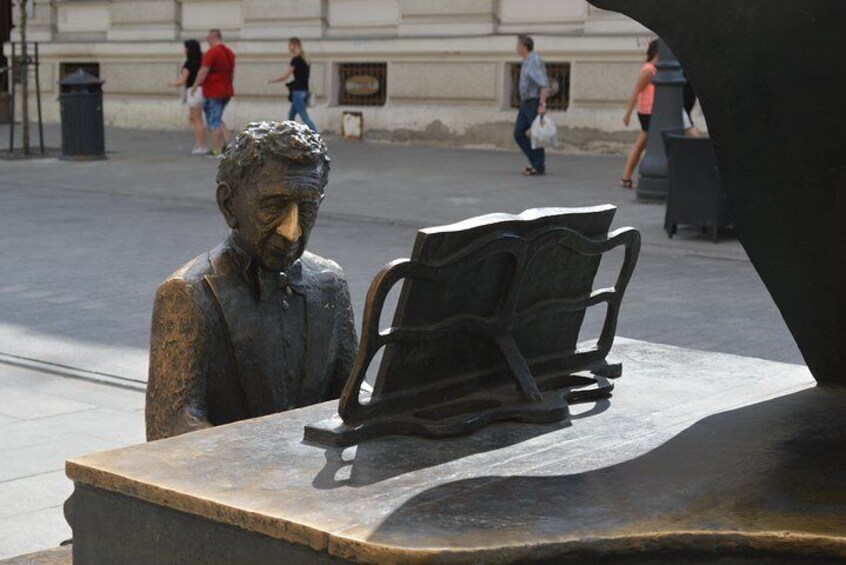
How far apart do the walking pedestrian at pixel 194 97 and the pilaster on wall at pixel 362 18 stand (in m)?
2.23

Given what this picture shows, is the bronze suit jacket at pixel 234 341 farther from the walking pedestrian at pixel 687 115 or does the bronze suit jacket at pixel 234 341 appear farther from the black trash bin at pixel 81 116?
the black trash bin at pixel 81 116

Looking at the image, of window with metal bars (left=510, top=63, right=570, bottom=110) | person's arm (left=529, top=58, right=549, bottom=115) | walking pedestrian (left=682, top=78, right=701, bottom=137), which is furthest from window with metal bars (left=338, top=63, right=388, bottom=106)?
walking pedestrian (left=682, top=78, right=701, bottom=137)

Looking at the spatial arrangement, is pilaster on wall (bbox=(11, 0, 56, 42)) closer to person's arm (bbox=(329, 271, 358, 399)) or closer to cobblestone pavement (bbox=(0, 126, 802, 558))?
cobblestone pavement (bbox=(0, 126, 802, 558))

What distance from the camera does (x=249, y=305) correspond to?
3377mm

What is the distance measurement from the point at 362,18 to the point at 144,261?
1234 cm

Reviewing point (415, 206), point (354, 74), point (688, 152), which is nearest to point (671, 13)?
point (688, 152)

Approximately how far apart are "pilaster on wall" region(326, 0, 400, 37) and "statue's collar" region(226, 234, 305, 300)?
754 inches

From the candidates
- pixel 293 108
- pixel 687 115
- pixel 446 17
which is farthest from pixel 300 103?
pixel 687 115

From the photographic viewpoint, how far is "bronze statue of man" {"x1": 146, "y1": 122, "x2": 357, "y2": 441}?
129 inches

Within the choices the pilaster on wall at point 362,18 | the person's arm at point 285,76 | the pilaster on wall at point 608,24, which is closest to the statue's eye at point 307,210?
the pilaster on wall at point 608,24

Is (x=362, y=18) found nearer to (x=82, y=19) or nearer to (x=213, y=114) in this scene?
(x=213, y=114)

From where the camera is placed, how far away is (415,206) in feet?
48.1

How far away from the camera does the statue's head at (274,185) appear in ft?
10.7

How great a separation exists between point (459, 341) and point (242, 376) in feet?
1.91
